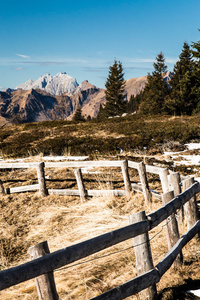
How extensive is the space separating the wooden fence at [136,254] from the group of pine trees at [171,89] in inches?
1001

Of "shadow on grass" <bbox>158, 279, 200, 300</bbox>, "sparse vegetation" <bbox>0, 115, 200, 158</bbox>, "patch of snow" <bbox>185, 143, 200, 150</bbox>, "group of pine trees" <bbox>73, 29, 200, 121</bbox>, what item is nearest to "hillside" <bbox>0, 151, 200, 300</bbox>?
"shadow on grass" <bbox>158, 279, 200, 300</bbox>

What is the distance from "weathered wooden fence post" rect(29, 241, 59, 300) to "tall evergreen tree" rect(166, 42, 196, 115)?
30.0m

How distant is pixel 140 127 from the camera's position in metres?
Answer: 21.1

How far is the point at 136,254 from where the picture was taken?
3023 mm

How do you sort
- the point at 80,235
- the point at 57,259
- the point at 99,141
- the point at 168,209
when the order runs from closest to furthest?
the point at 57,259
the point at 168,209
the point at 80,235
the point at 99,141

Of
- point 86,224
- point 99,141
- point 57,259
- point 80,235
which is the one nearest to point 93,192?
point 86,224

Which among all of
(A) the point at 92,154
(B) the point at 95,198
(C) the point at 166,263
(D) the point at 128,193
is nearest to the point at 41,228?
→ (B) the point at 95,198

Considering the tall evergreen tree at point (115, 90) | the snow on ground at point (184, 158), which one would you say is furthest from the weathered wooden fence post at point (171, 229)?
the tall evergreen tree at point (115, 90)

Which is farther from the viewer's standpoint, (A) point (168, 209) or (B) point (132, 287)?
(A) point (168, 209)

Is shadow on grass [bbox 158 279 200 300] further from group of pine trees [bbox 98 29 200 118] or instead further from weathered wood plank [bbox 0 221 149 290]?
group of pine trees [bbox 98 29 200 118]

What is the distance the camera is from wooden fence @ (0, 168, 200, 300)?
2.00 meters

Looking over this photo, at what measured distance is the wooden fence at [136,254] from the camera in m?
2.00

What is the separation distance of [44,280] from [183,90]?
31.7 m

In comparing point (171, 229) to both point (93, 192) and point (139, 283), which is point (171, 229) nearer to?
point (139, 283)
